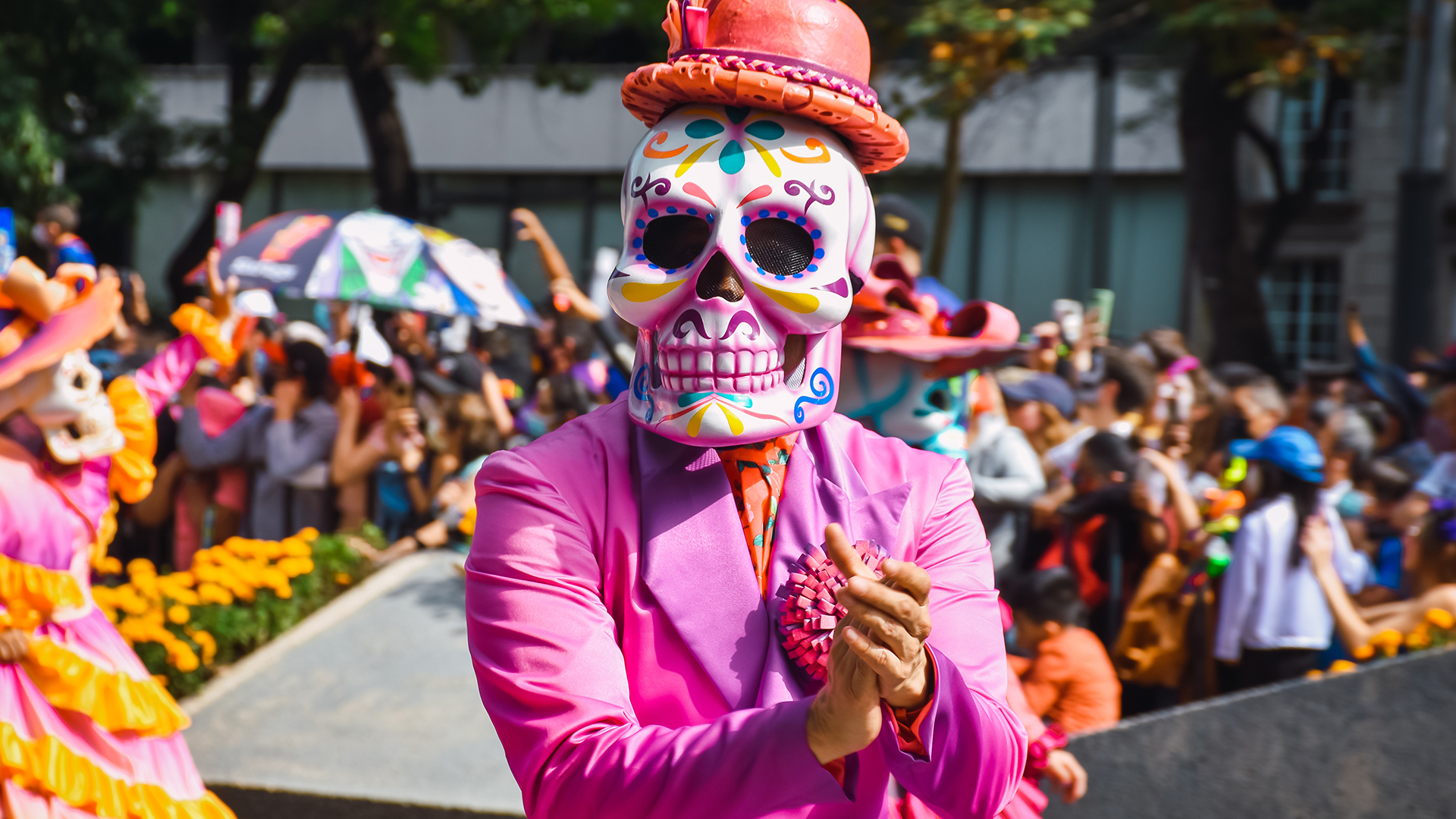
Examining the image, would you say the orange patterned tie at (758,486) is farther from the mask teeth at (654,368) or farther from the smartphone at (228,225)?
the smartphone at (228,225)

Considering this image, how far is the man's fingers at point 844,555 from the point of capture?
1557 millimetres

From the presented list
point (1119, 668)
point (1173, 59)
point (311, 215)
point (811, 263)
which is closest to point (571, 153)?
point (1173, 59)

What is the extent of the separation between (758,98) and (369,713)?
4889mm

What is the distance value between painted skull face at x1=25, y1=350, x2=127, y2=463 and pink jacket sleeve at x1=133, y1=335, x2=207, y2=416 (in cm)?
50

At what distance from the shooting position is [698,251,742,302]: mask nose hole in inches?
76.8

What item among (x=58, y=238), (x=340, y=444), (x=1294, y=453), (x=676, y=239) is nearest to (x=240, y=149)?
(x=58, y=238)

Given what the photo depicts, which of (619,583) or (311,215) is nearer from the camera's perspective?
(619,583)

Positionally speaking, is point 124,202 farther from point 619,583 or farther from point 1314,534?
point 619,583

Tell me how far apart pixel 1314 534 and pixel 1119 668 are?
84 cm

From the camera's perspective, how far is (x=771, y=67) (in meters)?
1.93

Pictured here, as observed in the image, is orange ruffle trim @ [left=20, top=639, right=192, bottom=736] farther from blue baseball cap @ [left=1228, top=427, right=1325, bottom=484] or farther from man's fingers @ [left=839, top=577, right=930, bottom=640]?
blue baseball cap @ [left=1228, top=427, right=1325, bottom=484]

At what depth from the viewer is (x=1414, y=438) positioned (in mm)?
7078

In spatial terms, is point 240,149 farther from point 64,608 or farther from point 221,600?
point 64,608

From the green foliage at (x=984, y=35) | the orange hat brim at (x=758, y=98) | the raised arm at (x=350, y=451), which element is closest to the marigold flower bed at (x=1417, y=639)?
the orange hat brim at (x=758, y=98)
